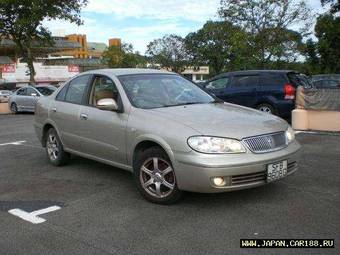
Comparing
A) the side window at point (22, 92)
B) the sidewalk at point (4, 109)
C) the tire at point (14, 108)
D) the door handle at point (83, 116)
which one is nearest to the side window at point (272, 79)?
the door handle at point (83, 116)

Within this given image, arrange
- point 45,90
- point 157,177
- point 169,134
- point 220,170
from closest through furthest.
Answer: point 220,170 < point 169,134 < point 157,177 < point 45,90

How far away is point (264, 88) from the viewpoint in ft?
42.1

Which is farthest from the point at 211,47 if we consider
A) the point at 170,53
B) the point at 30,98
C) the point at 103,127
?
the point at 103,127

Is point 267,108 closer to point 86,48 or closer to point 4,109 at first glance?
point 4,109

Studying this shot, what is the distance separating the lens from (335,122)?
426 inches

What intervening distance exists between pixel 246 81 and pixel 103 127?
7.88 metres

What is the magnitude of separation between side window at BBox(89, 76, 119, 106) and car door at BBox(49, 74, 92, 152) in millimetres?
188

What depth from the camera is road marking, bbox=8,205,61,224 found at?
504 cm

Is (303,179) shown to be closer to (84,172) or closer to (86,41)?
(84,172)

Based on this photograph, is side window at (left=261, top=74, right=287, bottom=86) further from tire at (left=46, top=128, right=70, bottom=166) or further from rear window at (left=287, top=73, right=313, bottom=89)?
tire at (left=46, top=128, right=70, bottom=166)

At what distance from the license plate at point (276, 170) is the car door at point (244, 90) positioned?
25.8ft

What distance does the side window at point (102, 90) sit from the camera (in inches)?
248

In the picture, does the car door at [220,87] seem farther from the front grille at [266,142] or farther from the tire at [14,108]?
the tire at [14,108]

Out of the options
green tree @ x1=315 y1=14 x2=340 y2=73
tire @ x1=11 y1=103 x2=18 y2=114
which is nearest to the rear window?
tire @ x1=11 y1=103 x2=18 y2=114
